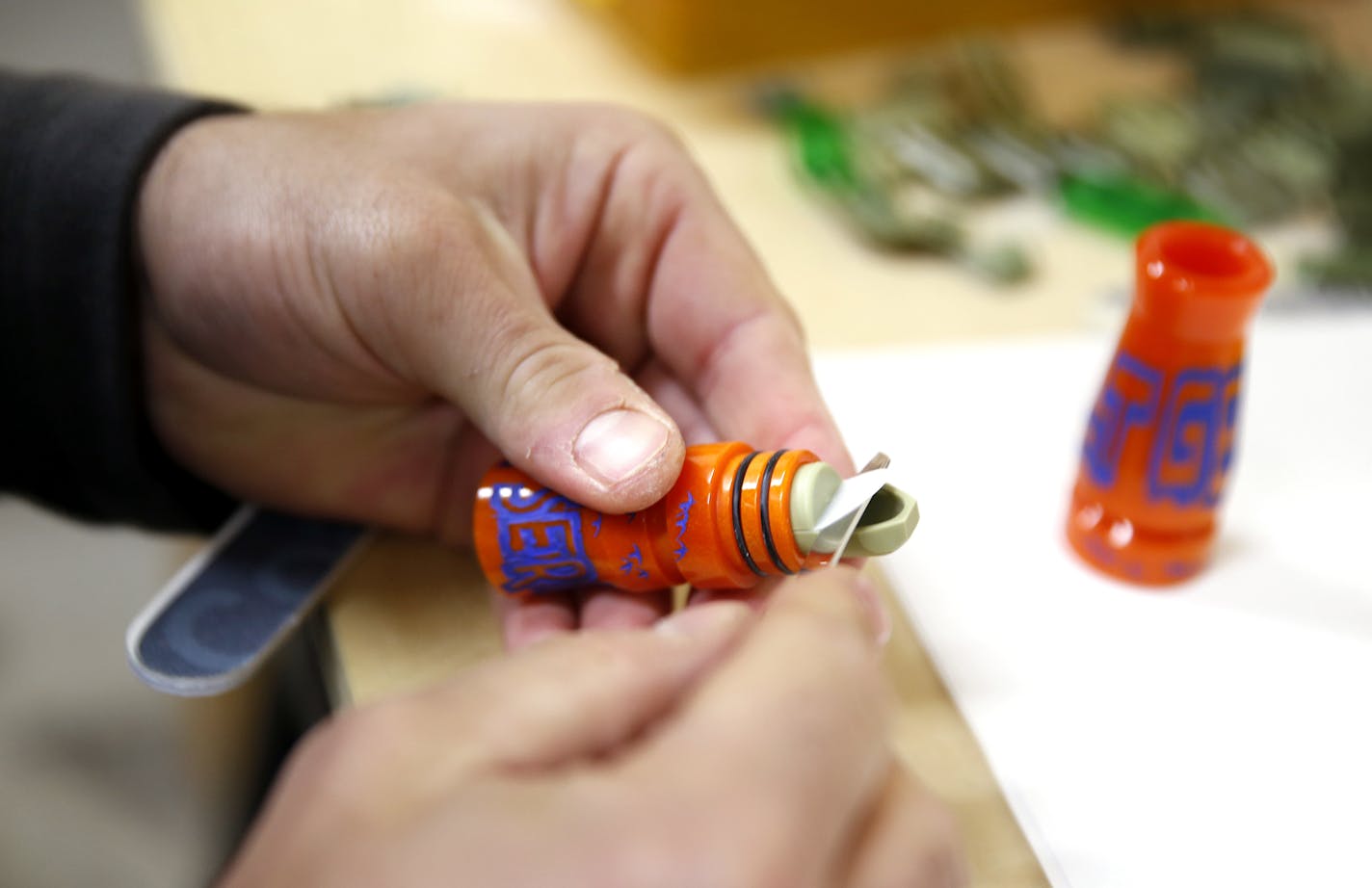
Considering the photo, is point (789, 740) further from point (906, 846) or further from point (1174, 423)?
point (1174, 423)

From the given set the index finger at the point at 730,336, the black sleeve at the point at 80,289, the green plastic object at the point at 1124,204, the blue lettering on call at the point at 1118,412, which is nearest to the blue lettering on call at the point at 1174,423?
the blue lettering on call at the point at 1118,412

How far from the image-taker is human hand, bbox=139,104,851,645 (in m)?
0.50

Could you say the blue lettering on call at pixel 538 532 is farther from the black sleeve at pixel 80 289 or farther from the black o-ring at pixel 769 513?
the black sleeve at pixel 80 289

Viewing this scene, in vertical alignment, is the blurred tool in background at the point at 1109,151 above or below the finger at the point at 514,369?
below

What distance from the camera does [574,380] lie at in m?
0.48

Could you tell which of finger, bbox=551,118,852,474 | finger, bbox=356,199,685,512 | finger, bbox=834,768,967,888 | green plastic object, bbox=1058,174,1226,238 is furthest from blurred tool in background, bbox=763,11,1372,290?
finger, bbox=834,768,967,888

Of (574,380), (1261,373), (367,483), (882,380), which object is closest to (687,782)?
(574,380)

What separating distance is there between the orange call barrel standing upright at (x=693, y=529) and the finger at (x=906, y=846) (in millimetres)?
107

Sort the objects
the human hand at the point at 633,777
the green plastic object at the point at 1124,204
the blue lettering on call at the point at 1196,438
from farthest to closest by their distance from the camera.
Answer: the green plastic object at the point at 1124,204 < the blue lettering on call at the point at 1196,438 < the human hand at the point at 633,777

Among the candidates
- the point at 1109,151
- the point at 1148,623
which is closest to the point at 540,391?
the point at 1148,623

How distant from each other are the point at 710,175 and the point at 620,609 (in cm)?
53

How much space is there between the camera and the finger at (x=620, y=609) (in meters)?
0.54

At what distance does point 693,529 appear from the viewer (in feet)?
1.52

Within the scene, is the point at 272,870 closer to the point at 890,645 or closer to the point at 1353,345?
the point at 890,645
